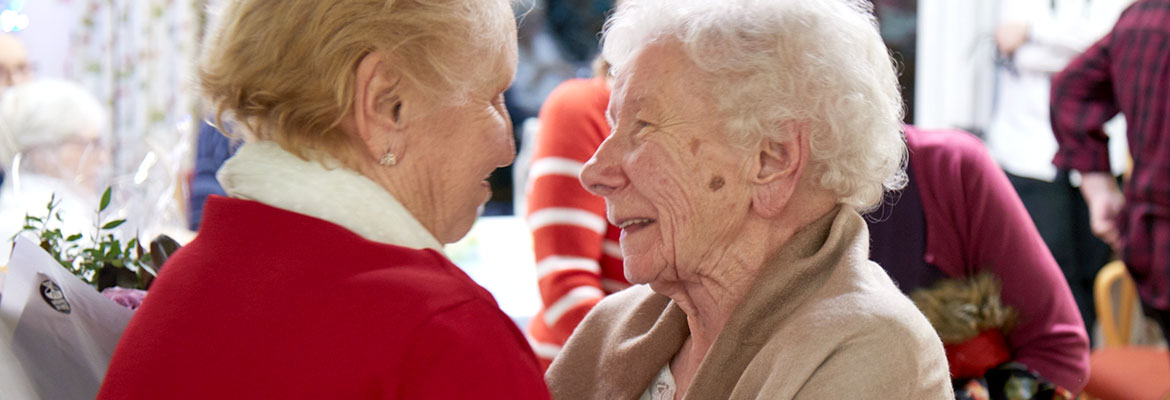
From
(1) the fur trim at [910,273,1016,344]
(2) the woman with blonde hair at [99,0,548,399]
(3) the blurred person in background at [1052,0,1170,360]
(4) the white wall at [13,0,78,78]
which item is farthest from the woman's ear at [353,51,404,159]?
(4) the white wall at [13,0,78,78]

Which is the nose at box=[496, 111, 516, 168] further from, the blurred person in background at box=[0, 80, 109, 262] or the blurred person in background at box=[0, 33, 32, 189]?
the blurred person in background at box=[0, 33, 32, 189]

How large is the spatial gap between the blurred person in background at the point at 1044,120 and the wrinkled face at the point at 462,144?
12.5 ft

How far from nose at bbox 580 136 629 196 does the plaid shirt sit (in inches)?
94.8

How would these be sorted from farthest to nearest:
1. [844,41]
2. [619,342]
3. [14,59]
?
[14,59]
[619,342]
[844,41]

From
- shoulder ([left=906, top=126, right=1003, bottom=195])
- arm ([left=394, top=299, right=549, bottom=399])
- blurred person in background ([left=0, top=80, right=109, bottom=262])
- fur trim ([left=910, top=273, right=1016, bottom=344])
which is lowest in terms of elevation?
blurred person in background ([left=0, top=80, right=109, bottom=262])

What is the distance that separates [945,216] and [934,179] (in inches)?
2.9

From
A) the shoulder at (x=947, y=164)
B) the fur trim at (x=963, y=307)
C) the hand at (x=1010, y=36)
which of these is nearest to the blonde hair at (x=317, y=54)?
the fur trim at (x=963, y=307)

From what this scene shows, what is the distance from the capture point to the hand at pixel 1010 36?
475 centimetres

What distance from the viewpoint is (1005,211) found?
79.6 inches

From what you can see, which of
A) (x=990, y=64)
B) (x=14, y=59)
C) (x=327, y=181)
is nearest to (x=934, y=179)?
(x=327, y=181)

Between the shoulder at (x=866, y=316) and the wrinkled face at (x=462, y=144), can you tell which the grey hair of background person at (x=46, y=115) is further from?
the shoulder at (x=866, y=316)

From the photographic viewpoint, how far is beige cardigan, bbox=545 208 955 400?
3.86 feet

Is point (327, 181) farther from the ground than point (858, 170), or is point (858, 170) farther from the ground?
point (327, 181)

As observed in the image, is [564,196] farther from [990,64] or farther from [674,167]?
[990,64]
